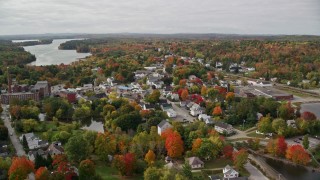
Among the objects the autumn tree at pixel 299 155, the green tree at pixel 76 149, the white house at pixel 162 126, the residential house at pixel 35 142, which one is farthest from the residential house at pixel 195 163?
the residential house at pixel 35 142

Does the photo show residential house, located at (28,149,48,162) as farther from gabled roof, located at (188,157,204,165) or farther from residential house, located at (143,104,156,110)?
residential house, located at (143,104,156,110)

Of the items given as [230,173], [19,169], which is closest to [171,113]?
[230,173]

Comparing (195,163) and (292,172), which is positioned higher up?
(195,163)

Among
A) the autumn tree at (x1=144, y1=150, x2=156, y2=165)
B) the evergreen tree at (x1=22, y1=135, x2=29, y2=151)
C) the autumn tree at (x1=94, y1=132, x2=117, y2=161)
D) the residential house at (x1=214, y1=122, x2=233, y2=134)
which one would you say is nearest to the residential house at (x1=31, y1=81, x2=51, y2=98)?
the evergreen tree at (x1=22, y1=135, x2=29, y2=151)

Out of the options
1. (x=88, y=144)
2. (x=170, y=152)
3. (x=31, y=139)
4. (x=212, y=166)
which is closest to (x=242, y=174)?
(x=212, y=166)

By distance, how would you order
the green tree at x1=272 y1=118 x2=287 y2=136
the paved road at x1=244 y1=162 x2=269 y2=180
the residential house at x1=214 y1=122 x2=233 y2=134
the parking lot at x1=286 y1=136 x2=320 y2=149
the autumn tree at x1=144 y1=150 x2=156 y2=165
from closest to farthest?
the paved road at x1=244 y1=162 x2=269 y2=180 < the autumn tree at x1=144 y1=150 x2=156 y2=165 < the parking lot at x1=286 y1=136 x2=320 y2=149 < the green tree at x1=272 y1=118 x2=287 y2=136 < the residential house at x1=214 y1=122 x2=233 y2=134

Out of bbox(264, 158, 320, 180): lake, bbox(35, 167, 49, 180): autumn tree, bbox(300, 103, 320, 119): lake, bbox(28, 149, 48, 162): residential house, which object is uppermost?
bbox(35, 167, 49, 180): autumn tree

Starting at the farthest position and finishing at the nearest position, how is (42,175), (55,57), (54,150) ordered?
(55,57) < (54,150) < (42,175)

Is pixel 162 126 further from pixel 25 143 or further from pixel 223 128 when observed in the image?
pixel 25 143
